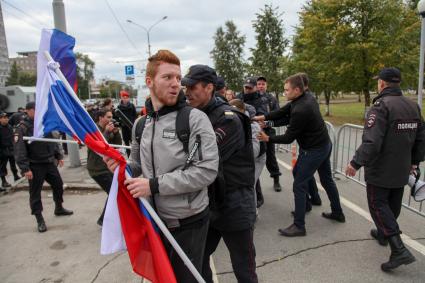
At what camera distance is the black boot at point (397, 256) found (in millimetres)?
3205

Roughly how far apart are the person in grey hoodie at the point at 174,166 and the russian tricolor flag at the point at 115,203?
0.33 feet

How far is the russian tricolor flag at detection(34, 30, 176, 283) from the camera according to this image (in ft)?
6.66

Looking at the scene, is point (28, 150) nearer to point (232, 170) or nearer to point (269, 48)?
point (232, 170)

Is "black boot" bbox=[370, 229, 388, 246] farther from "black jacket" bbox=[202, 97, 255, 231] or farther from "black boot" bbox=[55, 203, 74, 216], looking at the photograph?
"black boot" bbox=[55, 203, 74, 216]

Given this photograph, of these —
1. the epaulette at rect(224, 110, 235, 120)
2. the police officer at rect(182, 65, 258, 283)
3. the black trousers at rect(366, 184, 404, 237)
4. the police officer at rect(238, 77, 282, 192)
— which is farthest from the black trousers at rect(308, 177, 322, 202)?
the epaulette at rect(224, 110, 235, 120)

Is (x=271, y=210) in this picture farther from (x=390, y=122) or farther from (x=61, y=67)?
(x=61, y=67)

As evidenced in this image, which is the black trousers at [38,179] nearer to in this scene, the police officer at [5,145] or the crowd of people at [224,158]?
the crowd of people at [224,158]

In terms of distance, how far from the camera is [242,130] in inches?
95.2

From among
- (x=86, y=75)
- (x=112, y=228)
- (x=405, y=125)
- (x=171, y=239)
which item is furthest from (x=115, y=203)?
(x=86, y=75)

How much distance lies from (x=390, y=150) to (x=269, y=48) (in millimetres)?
24744

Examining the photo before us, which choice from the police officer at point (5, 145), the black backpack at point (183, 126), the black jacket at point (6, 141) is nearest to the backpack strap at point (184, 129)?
the black backpack at point (183, 126)

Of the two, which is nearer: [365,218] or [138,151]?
[138,151]

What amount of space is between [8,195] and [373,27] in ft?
61.8

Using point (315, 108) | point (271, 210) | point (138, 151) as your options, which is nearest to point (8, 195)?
point (271, 210)
